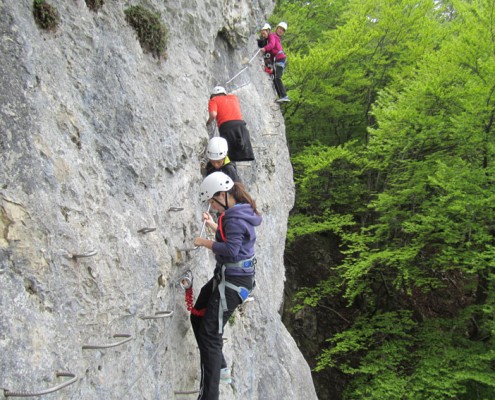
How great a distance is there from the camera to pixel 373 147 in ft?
40.7

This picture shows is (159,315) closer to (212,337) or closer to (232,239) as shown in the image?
(212,337)

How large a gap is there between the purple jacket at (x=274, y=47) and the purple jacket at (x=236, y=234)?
8372 mm

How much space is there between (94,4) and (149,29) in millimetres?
807

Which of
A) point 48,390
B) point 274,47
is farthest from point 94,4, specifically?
point 274,47

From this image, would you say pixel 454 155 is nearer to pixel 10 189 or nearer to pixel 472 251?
pixel 472 251

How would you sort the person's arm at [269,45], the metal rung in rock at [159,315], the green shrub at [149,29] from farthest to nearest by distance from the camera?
the person's arm at [269,45] → the green shrub at [149,29] → the metal rung in rock at [159,315]

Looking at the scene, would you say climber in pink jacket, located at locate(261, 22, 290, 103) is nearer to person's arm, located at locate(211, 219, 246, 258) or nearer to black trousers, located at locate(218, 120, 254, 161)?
black trousers, located at locate(218, 120, 254, 161)

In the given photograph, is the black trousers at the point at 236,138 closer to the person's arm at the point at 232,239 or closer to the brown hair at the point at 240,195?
the brown hair at the point at 240,195

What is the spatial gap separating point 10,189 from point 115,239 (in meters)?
1.13

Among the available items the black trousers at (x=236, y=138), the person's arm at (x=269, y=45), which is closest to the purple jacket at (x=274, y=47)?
the person's arm at (x=269, y=45)

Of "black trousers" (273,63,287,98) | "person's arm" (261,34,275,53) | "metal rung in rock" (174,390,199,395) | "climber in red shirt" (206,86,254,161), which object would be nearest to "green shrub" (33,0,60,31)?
"climber in red shirt" (206,86,254,161)

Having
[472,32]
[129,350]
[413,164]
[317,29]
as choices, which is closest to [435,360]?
[413,164]

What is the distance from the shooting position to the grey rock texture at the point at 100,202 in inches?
117

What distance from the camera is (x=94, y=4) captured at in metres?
4.39
